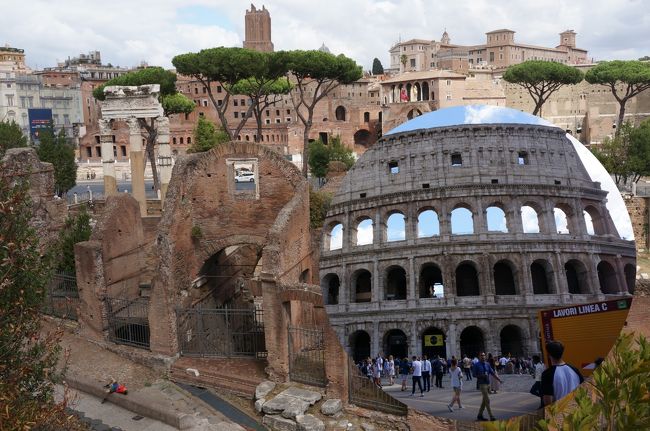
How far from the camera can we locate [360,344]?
3.89 meters

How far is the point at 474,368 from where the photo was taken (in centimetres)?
363

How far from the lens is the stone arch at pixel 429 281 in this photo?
3570mm

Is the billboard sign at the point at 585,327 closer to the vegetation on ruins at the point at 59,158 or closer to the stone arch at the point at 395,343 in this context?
the stone arch at the point at 395,343

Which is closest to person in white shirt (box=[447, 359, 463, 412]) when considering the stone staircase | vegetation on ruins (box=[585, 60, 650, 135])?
the stone staircase

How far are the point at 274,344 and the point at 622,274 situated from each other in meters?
9.36

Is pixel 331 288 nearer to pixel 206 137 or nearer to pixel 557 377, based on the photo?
pixel 557 377

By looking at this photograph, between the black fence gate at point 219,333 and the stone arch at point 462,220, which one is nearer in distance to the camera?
the stone arch at point 462,220

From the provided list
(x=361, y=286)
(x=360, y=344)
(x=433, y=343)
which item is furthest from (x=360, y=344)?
(x=433, y=343)

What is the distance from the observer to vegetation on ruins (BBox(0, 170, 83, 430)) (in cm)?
723

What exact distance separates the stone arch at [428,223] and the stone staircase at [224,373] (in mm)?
9670

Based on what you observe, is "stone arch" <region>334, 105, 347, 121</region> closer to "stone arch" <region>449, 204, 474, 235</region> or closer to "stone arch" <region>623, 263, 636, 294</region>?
"stone arch" <region>449, 204, 474, 235</region>

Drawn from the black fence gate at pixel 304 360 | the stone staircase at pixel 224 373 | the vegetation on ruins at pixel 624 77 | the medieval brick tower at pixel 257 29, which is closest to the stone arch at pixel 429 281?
the black fence gate at pixel 304 360

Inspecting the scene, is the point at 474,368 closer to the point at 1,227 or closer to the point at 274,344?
the point at 1,227

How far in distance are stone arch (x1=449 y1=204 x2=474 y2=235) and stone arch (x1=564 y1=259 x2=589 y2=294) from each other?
0.56m
